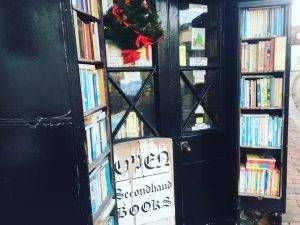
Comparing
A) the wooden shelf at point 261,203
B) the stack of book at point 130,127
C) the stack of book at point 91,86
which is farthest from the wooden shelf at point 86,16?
the wooden shelf at point 261,203

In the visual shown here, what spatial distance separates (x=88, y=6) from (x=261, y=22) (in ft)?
6.70

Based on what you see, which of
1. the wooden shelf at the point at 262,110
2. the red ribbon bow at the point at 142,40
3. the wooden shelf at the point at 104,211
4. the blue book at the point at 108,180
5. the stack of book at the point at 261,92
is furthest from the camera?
the wooden shelf at the point at 262,110

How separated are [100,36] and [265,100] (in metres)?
2.07

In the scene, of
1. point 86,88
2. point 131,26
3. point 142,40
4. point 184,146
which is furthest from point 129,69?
point 184,146

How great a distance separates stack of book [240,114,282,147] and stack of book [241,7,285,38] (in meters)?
0.96

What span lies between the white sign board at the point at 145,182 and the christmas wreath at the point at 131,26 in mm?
959

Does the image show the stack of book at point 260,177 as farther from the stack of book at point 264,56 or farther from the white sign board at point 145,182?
the stack of book at point 264,56

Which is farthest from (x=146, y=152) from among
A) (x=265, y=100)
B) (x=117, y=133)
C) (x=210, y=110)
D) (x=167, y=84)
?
(x=265, y=100)

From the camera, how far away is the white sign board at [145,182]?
3172 millimetres

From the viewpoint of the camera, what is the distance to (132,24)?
9.50 ft

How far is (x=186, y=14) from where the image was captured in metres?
3.54

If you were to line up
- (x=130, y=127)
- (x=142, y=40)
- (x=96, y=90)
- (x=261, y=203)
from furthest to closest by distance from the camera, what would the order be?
(x=261, y=203) → (x=130, y=127) → (x=142, y=40) → (x=96, y=90)

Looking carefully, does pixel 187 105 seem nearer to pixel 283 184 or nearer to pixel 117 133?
pixel 117 133

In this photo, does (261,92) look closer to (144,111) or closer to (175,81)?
(175,81)
